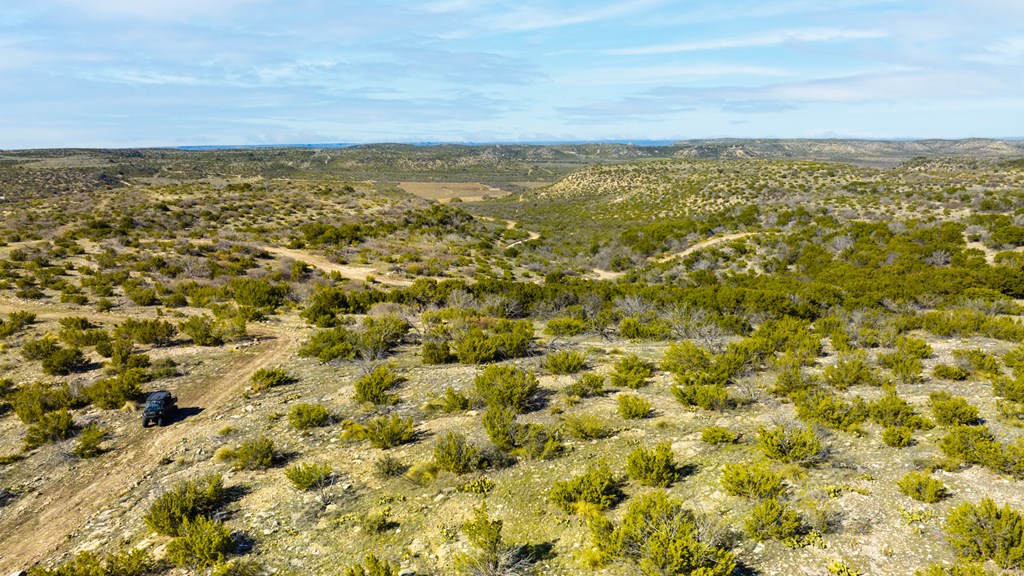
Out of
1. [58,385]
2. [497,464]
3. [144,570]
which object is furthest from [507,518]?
[58,385]

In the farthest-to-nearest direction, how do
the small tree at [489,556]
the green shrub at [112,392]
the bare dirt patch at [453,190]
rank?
the bare dirt patch at [453,190] → the green shrub at [112,392] → the small tree at [489,556]

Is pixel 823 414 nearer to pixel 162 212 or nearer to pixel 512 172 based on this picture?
pixel 162 212

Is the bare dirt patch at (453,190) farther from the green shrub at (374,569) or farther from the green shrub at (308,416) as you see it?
the green shrub at (374,569)

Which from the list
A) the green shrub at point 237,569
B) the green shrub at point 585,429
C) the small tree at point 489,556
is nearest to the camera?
the small tree at point 489,556

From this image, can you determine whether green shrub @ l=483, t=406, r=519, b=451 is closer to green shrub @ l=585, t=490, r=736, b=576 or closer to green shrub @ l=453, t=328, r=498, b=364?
green shrub @ l=585, t=490, r=736, b=576

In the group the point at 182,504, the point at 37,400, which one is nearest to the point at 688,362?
the point at 182,504

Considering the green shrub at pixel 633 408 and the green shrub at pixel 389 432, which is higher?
the green shrub at pixel 633 408

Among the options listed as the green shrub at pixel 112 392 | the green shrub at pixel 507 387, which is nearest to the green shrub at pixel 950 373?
the green shrub at pixel 507 387
